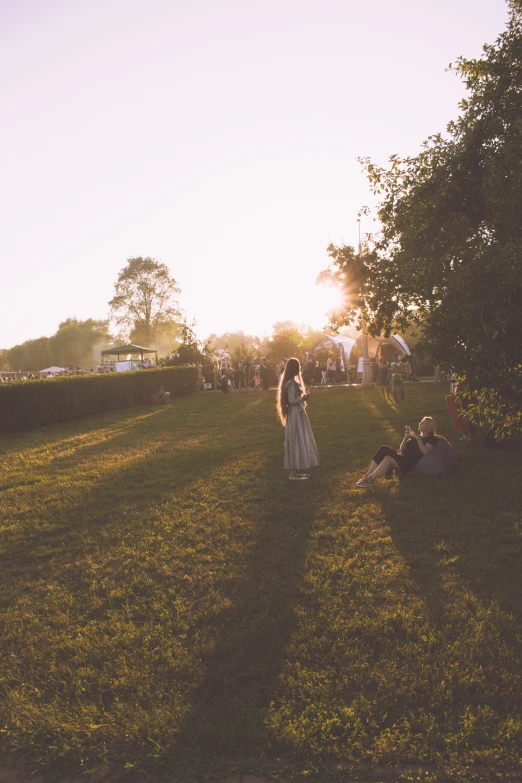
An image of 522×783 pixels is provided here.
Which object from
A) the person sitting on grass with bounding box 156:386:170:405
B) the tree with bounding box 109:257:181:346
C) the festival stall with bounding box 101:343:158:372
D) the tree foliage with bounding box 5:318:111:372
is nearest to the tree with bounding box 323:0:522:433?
the person sitting on grass with bounding box 156:386:170:405

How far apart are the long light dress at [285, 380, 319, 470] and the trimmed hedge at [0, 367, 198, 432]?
9.89m

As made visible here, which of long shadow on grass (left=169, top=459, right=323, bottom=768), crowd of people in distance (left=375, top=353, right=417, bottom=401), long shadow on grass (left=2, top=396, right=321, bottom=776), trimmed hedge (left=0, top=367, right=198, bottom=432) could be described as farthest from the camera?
crowd of people in distance (left=375, top=353, right=417, bottom=401)

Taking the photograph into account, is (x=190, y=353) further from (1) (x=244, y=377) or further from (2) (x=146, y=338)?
(2) (x=146, y=338)

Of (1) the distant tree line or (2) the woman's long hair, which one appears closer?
(2) the woman's long hair

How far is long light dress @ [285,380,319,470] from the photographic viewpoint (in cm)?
858

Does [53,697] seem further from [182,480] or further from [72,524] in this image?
[182,480]

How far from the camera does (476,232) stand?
7.11 metres

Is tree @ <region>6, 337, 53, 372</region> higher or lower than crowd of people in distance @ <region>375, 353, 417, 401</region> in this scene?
higher

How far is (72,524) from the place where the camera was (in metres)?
6.81

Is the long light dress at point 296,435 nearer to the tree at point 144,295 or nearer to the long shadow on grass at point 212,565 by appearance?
the long shadow on grass at point 212,565

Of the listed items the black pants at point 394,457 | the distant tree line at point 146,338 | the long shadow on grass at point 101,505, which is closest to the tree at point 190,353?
the distant tree line at point 146,338

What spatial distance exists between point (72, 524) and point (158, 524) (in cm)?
116

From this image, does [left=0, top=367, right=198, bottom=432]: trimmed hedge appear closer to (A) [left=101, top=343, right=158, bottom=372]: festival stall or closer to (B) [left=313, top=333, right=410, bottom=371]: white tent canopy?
(A) [left=101, top=343, right=158, bottom=372]: festival stall

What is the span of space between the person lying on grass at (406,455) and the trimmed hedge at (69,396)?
1123 centimetres
